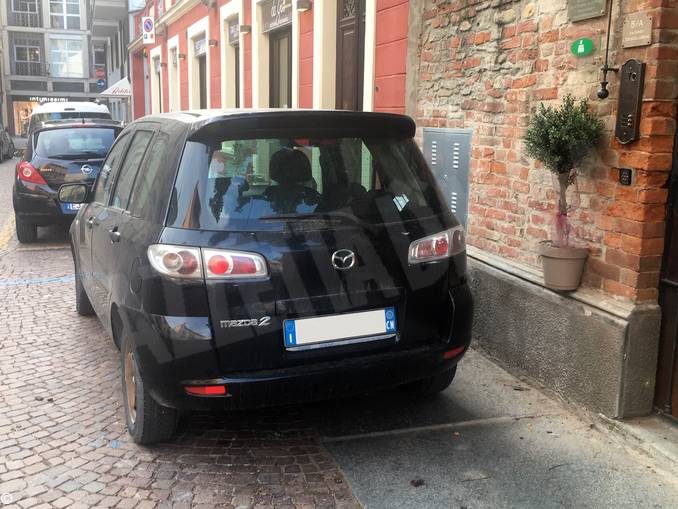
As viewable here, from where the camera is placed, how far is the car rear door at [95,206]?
463 cm

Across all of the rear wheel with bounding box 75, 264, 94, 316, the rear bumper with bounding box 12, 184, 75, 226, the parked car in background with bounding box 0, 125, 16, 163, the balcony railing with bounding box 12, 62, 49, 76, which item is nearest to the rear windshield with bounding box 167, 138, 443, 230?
the rear wheel with bounding box 75, 264, 94, 316

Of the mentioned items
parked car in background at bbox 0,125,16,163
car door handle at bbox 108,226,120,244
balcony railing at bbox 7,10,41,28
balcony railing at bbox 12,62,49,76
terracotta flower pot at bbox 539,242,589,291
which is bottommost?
parked car in background at bbox 0,125,16,163

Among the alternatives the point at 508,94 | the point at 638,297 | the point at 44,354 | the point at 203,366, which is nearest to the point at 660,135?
the point at 638,297

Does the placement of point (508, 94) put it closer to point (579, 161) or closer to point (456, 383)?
point (579, 161)

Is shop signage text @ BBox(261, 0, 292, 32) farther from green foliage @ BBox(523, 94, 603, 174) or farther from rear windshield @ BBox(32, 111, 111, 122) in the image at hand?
rear windshield @ BBox(32, 111, 111, 122)

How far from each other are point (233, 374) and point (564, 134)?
7.04 feet

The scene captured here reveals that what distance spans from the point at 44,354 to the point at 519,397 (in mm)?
3350

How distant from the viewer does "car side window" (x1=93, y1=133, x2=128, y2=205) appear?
462cm

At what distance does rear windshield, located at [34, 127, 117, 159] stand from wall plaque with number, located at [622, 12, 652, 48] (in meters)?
7.45

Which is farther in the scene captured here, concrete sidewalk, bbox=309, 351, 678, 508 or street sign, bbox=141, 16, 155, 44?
street sign, bbox=141, 16, 155, 44

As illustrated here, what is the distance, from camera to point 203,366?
3113 mm

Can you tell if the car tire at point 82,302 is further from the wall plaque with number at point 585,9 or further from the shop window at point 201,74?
the shop window at point 201,74

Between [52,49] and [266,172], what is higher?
[52,49]

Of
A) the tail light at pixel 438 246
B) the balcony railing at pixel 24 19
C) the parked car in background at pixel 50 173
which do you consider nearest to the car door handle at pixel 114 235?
the tail light at pixel 438 246
